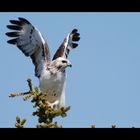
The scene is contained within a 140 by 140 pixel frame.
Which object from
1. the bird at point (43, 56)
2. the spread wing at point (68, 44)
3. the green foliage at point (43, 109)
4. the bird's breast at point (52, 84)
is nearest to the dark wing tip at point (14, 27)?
the bird at point (43, 56)

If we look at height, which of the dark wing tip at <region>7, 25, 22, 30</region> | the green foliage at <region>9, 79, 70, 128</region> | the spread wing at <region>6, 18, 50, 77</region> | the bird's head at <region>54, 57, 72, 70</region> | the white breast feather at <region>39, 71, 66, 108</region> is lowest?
the green foliage at <region>9, 79, 70, 128</region>

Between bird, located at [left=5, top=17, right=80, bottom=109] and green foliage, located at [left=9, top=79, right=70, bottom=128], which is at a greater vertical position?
bird, located at [left=5, top=17, right=80, bottom=109]

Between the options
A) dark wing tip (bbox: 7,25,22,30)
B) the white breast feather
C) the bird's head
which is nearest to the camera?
the white breast feather

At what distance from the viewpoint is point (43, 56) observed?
1041 cm

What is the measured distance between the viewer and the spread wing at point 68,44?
10.9 metres

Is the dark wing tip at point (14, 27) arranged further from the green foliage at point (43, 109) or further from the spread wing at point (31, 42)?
the green foliage at point (43, 109)

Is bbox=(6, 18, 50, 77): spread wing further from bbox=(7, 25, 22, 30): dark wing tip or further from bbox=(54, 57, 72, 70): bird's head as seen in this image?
bbox=(54, 57, 72, 70): bird's head

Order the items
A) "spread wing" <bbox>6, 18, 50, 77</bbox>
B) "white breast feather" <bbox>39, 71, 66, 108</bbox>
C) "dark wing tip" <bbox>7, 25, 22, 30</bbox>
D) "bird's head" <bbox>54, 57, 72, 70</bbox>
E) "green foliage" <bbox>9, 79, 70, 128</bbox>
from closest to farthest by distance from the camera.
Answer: "green foliage" <bbox>9, 79, 70, 128</bbox> < "white breast feather" <bbox>39, 71, 66, 108</bbox> < "bird's head" <bbox>54, 57, 72, 70</bbox> < "spread wing" <bbox>6, 18, 50, 77</bbox> < "dark wing tip" <bbox>7, 25, 22, 30</bbox>

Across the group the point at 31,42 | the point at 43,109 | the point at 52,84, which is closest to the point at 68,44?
the point at 31,42

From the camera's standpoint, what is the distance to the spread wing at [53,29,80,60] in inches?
431

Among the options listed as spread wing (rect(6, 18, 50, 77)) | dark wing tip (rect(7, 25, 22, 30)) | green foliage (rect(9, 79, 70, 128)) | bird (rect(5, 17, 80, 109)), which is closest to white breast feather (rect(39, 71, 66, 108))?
bird (rect(5, 17, 80, 109))

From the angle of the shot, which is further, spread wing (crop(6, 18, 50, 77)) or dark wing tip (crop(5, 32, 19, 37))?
dark wing tip (crop(5, 32, 19, 37))
